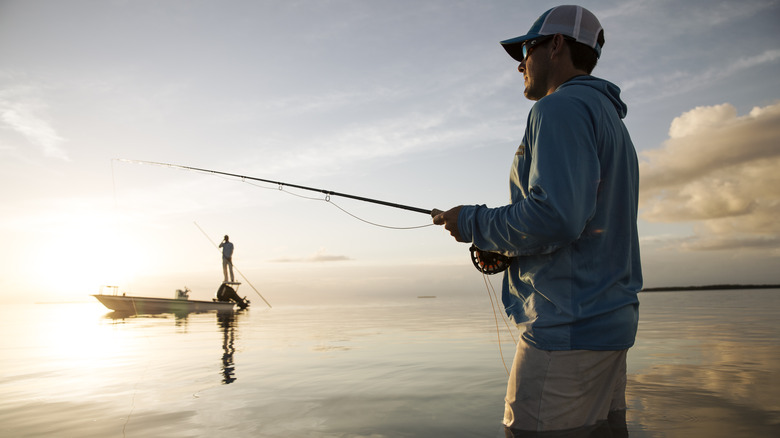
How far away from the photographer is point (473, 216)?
2119 mm

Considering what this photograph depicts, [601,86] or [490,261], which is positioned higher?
[601,86]

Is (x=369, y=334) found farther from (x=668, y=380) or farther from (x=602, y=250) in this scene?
(x=602, y=250)

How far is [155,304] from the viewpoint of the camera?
86.5ft

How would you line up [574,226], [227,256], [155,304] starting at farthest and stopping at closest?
[227,256]
[155,304]
[574,226]

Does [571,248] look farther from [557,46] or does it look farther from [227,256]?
[227,256]

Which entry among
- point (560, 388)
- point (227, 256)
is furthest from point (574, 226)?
point (227, 256)

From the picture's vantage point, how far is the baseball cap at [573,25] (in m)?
2.09

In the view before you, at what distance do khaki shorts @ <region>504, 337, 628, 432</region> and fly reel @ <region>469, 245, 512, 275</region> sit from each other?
0.45 metres

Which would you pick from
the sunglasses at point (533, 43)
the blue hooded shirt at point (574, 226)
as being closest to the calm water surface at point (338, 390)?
the blue hooded shirt at point (574, 226)

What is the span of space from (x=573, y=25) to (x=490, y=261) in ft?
3.76

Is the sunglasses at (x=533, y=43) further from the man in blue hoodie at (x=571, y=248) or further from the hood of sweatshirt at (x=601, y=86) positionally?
the hood of sweatshirt at (x=601, y=86)

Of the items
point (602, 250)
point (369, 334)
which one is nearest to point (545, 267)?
point (602, 250)

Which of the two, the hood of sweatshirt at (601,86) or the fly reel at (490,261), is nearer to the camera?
the hood of sweatshirt at (601,86)

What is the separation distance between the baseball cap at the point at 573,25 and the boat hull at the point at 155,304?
26650mm
